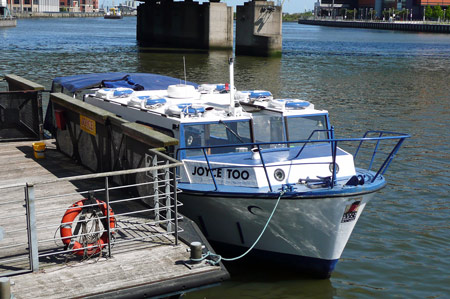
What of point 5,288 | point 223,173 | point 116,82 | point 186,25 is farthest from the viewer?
point 186,25

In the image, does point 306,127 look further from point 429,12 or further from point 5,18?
point 429,12

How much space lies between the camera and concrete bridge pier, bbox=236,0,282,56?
68000mm

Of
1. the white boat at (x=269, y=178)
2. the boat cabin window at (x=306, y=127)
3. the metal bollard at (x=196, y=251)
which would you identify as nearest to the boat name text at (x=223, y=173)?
the white boat at (x=269, y=178)

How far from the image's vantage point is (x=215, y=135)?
13.0m

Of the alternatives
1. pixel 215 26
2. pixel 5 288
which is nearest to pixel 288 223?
pixel 5 288

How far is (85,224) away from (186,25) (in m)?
71.6

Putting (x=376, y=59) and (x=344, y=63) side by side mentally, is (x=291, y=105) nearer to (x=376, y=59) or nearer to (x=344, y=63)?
(x=344, y=63)

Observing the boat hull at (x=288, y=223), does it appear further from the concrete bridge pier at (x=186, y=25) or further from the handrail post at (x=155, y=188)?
the concrete bridge pier at (x=186, y=25)

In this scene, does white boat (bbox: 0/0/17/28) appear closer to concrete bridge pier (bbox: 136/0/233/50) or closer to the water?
concrete bridge pier (bbox: 136/0/233/50)

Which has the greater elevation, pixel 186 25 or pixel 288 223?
pixel 186 25

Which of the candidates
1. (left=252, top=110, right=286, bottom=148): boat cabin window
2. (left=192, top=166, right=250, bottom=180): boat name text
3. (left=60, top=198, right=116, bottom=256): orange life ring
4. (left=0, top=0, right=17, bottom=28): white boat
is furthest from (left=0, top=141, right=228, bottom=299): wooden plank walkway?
(left=0, top=0, right=17, bottom=28): white boat

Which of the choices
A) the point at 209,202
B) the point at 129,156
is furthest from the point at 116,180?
the point at 209,202

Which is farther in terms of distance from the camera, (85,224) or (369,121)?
(369,121)

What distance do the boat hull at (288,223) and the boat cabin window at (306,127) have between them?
2138mm
